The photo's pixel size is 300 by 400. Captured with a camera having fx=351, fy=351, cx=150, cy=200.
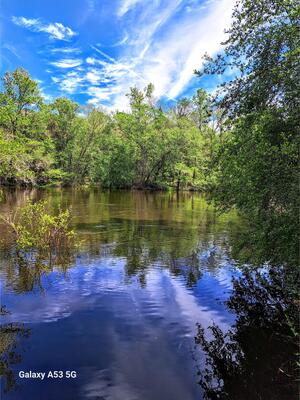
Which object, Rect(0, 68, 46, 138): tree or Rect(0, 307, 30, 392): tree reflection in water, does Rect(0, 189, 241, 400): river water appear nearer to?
Rect(0, 307, 30, 392): tree reflection in water

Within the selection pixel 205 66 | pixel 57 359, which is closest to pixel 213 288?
pixel 57 359

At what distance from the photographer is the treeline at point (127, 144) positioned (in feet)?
215

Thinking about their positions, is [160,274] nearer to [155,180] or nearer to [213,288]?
[213,288]

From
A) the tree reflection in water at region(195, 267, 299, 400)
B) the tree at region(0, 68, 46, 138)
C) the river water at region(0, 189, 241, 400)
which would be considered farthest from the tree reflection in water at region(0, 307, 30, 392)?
the tree at region(0, 68, 46, 138)

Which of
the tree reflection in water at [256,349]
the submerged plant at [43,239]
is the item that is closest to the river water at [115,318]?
the tree reflection in water at [256,349]

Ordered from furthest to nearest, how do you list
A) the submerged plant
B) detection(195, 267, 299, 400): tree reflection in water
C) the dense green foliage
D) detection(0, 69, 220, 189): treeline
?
detection(0, 69, 220, 189): treeline, the submerged plant, the dense green foliage, detection(195, 267, 299, 400): tree reflection in water

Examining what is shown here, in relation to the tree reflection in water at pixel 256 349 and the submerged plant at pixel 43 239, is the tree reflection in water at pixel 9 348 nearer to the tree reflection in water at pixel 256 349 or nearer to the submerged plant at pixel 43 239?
the tree reflection in water at pixel 256 349

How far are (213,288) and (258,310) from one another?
2296 millimetres

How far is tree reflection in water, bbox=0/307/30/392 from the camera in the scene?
23.2 ft

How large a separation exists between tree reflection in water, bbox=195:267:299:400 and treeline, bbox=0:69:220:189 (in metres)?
51.2

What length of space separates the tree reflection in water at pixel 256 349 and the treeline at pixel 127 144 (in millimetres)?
51232

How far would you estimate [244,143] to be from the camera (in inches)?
421

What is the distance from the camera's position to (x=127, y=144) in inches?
2817

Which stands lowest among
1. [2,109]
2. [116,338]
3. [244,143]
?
[116,338]
